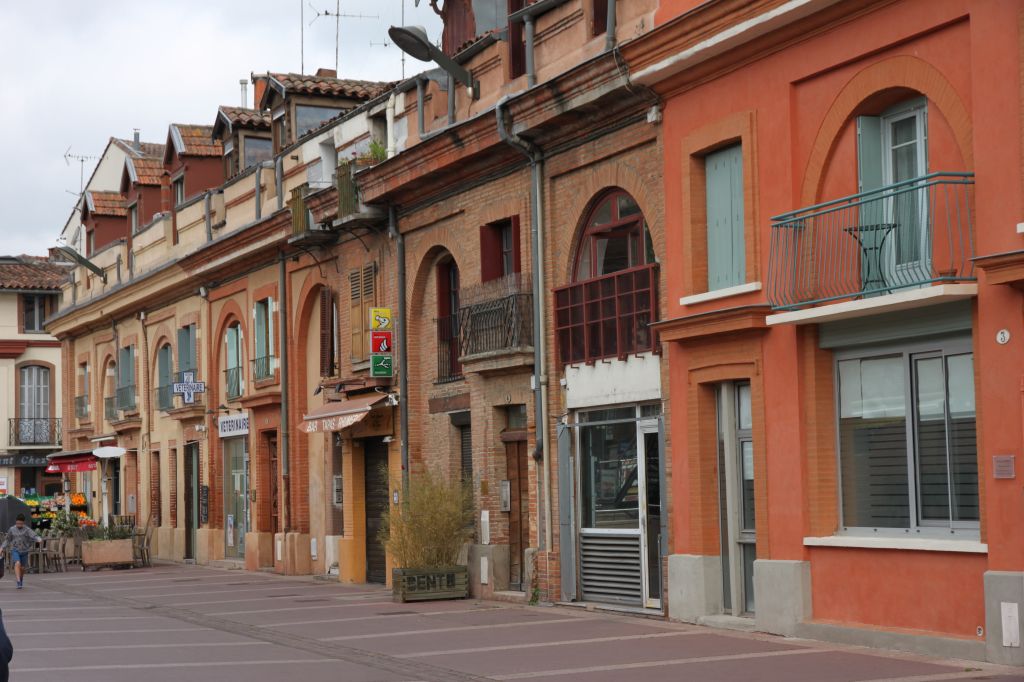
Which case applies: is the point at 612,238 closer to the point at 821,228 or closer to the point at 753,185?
the point at 753,185

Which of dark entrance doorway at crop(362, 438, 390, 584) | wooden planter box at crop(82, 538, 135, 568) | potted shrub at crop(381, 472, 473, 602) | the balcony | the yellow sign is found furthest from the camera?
wooden planter box at crop(82, 538, 135, 568)

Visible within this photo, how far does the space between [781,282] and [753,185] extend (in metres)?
1.40

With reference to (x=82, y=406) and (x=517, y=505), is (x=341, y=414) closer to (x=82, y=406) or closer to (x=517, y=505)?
(x=517, y=505)

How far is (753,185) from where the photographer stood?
1705 centimetres

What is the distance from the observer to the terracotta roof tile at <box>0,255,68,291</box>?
200 feet

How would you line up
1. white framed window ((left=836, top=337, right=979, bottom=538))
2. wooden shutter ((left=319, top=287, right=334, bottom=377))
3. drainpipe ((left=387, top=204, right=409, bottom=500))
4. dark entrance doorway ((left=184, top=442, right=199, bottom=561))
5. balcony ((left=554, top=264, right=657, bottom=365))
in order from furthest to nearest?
dark entrance doorway ((left=184, top=442, right=199, bottom=561)) → wooden shutter ((left=319, top=287, right=334, bottom=377)) → drainpipe ((left=387, top=204, right=409, bottom=500)) → balcony ((left=554, top=264, right=657, bottom=365)) → white framed window ((left=836, top=337, right=979, bottom=538))

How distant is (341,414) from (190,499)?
1297 centimetres

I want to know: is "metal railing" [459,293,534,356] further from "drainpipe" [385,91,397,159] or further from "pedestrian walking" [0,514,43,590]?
"pedestrian walking" [0,514,43,590]

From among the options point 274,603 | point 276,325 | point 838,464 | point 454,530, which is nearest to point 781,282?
point 838,464

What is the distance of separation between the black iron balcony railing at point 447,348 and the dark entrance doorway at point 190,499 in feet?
46.7

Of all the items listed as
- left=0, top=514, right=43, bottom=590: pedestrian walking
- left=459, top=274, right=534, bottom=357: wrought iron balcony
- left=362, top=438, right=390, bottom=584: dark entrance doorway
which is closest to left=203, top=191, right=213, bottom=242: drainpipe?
left=0, top=514, right=43, bottom=590: pedestrian walking

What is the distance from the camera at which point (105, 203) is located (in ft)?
157

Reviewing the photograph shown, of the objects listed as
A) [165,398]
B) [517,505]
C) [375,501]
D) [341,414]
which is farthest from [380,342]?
[165,398]

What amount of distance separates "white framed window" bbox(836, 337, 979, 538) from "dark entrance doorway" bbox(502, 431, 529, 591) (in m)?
7.54
